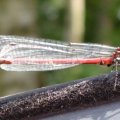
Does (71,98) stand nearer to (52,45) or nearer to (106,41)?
(52,45)

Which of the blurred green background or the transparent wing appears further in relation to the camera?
the blurred green background

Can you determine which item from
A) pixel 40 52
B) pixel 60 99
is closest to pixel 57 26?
pixel 40 52

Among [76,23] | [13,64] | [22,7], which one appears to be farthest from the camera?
[76,23]

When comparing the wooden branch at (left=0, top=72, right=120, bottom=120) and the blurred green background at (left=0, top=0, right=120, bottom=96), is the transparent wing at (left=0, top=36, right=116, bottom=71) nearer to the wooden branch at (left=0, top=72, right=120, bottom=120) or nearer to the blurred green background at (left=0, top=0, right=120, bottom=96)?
the wooden branch at (left=0, top=72, right=120, bottom=120)

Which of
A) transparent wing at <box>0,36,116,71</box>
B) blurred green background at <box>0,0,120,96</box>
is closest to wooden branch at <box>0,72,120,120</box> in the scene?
transparent wing at <box>0,36,116,71</box>

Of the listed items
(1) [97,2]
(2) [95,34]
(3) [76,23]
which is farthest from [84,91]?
(1) [97,2]

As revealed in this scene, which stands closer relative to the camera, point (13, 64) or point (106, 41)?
point (13, 64)
